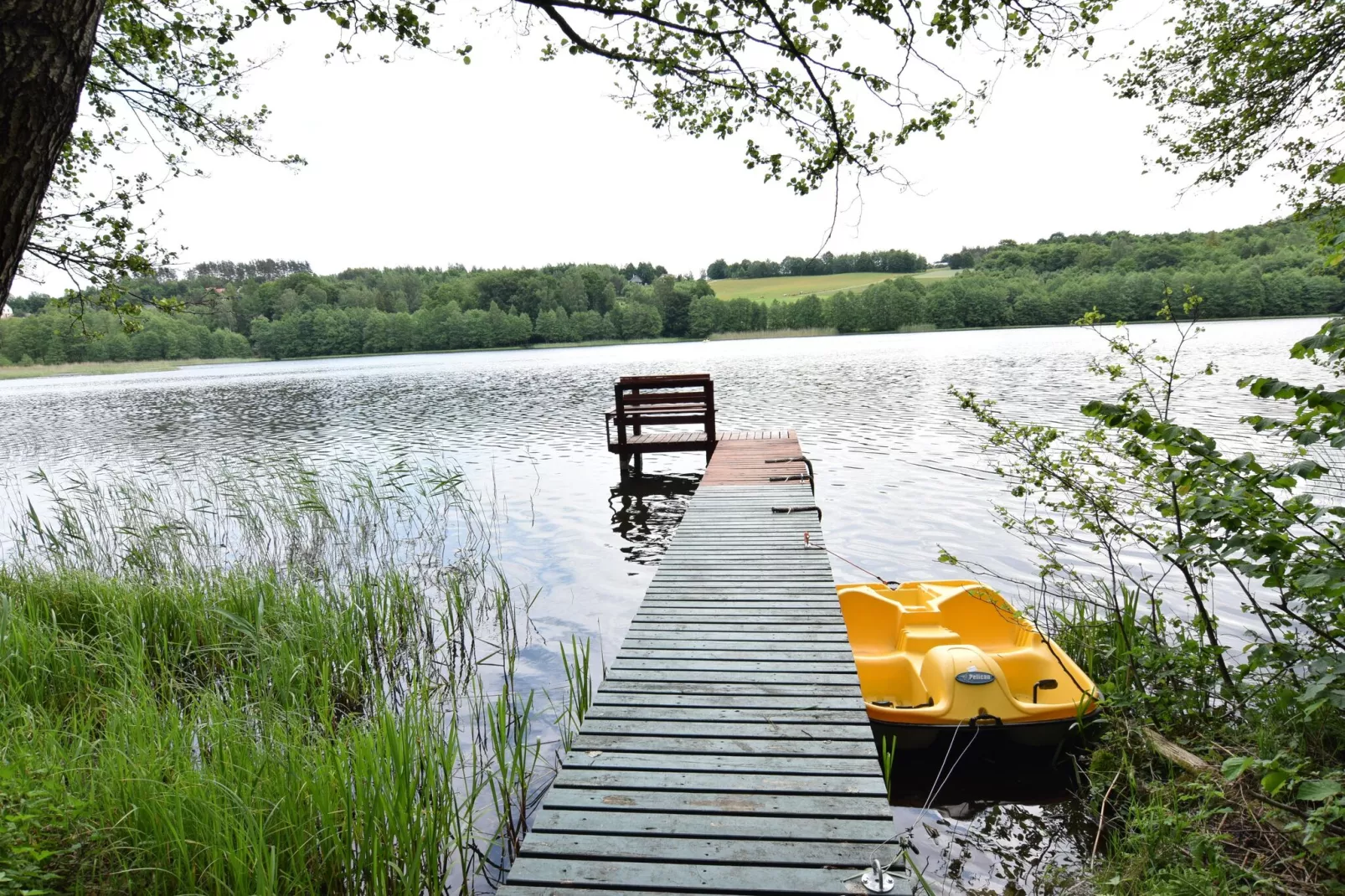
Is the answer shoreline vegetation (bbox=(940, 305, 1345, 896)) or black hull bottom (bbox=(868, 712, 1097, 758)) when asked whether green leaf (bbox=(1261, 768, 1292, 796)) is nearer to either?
shoreline vegetation (bbox=(940, 305, 1345, 896))

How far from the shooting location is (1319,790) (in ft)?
6.55

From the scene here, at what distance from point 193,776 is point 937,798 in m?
3.89

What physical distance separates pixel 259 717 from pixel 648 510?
8.07 metres

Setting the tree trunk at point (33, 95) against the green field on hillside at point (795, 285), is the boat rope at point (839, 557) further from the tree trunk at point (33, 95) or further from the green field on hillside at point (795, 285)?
the green field on hillside at point (795, 285)

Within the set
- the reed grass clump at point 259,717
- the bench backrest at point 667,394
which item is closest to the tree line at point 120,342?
the bench backrest at point 667,394

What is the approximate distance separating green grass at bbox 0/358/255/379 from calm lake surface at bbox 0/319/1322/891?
17.0 metres

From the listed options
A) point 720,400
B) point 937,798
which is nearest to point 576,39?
point 937,798

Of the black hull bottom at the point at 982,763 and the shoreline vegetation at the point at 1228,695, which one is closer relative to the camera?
the shoreline vegetation at the point at 1228,695

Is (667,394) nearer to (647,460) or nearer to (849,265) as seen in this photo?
(647,460)

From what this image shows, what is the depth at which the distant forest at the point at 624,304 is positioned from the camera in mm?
53562

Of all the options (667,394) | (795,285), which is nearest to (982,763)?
(667,394)

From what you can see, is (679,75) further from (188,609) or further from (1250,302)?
(1250,302)

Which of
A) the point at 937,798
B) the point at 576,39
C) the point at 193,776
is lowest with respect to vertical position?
the point at 937,798

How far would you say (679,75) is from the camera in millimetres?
4793
